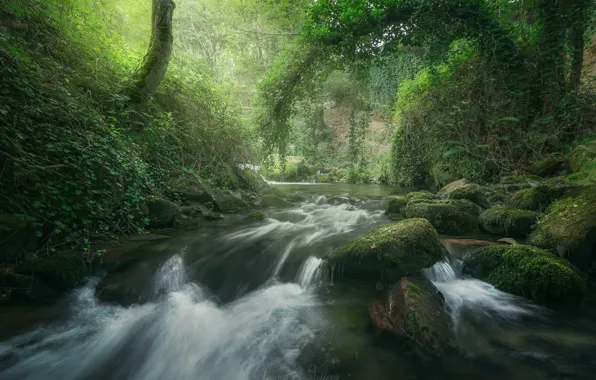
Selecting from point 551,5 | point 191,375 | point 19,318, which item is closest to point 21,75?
point 19,318

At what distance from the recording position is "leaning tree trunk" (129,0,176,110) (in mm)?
5562

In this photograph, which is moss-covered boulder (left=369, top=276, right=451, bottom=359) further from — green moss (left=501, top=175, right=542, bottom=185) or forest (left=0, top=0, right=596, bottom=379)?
green moss (left=501, top=175, right=542, bottom=185)

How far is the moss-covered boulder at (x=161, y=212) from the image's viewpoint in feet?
16.9

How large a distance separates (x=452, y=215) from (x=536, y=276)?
92.3 inches

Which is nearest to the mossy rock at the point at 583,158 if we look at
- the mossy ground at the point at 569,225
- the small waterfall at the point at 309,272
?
the mossy ground at the point at 569,225

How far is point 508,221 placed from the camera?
190 inches

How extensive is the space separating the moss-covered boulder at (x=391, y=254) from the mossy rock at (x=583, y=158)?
433 centimetres

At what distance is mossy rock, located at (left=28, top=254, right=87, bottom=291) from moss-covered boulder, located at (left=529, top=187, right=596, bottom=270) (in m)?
6.58

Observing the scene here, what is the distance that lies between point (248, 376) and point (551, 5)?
34.1 feet

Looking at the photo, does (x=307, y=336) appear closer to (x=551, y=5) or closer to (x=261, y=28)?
(x=551, y=5)

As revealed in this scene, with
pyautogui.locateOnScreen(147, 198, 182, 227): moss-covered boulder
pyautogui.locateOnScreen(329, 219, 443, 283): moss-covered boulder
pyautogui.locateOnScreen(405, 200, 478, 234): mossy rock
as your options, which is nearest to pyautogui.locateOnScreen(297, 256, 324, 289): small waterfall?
pyautogui.locateOnScreen(329, 219, 443, 283): moss-covered boulder

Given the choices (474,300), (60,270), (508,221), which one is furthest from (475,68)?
(60,270)

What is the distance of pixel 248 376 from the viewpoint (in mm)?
2508

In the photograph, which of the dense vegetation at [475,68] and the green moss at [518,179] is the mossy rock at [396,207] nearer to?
the dense vegetation at [475,68]
